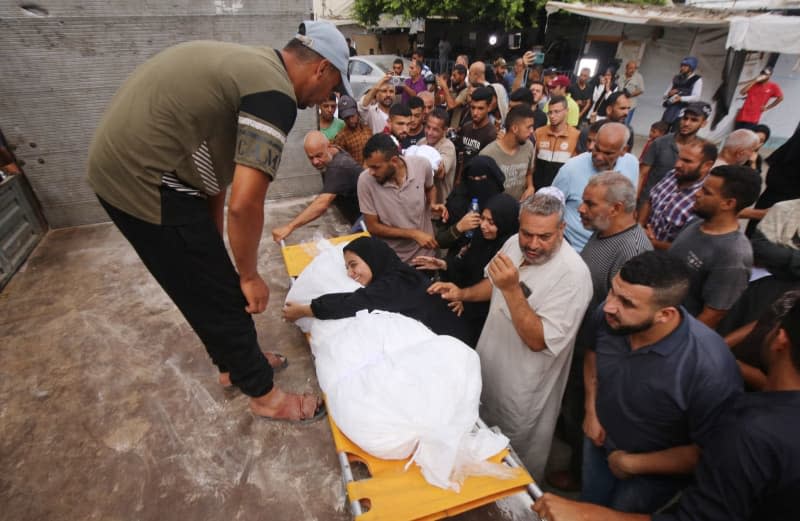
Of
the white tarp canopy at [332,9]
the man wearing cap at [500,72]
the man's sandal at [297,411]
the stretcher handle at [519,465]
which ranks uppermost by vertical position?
the white tarp canopy at [332,9]

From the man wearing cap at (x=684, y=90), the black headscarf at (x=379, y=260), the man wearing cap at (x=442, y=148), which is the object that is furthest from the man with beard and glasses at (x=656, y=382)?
the man wearing cap at (x=684, y=90)

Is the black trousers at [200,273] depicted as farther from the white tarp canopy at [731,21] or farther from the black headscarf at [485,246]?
the white tarp canopy at [731,21]

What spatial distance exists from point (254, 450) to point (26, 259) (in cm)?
327

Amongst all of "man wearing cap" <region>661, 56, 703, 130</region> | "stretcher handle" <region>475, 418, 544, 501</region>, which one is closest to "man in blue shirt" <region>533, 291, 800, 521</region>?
"stretcher handle" <region>475, 418, 544, 501</region>

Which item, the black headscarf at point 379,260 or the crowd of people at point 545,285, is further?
the black headscarf at point 379,260

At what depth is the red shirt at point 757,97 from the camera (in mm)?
6764

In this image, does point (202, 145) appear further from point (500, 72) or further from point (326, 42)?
point (500, 72)

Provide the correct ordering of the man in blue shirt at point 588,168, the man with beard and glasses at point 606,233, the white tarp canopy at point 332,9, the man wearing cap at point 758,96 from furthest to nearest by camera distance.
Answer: the white tarp canopy at point 332,9 < the man wearing cap at point 758,96 < the man in blue shirt at point 588,168 < the man with beard and glasses at point 606,233

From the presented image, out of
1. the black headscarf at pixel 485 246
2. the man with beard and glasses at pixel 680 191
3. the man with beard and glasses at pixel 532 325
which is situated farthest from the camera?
the man with beard and glasses at pixel 680 191

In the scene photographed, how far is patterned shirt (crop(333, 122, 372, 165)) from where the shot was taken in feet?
14.1

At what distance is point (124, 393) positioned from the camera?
214 cm

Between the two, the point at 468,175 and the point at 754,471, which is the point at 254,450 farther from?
the point at 468,175

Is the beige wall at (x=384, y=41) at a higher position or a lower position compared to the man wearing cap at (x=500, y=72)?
higher

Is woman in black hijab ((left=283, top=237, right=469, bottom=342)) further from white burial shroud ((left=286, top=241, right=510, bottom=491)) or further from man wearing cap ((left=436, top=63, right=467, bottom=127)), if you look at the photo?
man wearing cap ((left=436, top=63, right=467, bottom=127))
